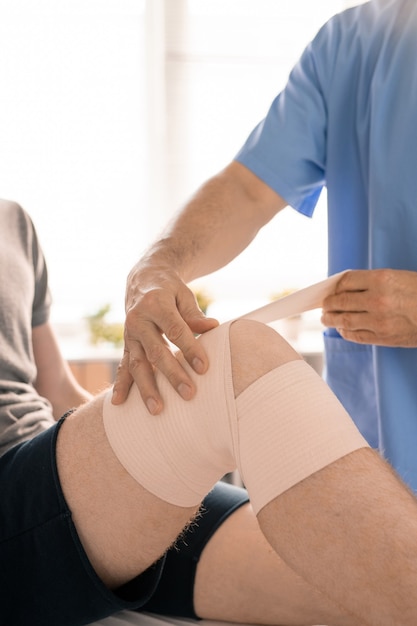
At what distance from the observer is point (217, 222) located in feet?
5.21

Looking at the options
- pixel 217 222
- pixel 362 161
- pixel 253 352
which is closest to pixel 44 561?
pixel 253 352

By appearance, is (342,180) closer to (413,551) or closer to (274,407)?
(274,407)

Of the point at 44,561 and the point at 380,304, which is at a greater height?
the point at 380,304

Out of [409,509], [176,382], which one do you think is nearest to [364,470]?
[409,509]

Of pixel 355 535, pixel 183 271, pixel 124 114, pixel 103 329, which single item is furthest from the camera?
pixel 124 114

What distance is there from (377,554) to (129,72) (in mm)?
2594

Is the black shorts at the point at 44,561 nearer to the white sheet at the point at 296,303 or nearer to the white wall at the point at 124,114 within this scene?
the white sheet at the point at 296,303

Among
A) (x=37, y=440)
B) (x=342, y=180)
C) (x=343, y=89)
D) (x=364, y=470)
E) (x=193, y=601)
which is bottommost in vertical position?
(x=193, y=601)

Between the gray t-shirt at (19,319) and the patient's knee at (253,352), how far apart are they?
0.54 meters

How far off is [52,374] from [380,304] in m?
0.73

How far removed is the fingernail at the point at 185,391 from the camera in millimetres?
984

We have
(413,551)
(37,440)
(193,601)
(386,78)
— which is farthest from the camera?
(386,78)

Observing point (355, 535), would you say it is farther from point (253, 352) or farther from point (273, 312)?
point (273, 312)

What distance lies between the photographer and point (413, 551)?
81cm
